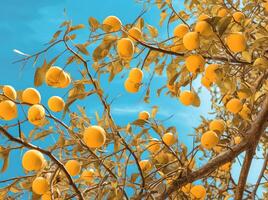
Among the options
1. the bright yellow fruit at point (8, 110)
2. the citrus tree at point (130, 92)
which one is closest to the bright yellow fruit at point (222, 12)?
the citrus tree at point (130, 92)

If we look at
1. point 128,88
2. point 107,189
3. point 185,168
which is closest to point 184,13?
point 128,88

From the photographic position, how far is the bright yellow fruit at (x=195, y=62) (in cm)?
126

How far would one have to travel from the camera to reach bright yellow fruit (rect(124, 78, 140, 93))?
148 centimetres

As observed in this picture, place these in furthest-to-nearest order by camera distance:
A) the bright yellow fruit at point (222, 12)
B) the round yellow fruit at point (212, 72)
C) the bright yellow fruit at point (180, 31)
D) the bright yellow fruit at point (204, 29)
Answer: the bright yellow fruit at point (222, 12)
the bright yellow fruit at point (180, 31)
the round yellow fruit at point (212, 72)
the bright yellow fruit at point (204, 29)

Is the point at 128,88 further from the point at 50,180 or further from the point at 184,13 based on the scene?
the point at 184,13

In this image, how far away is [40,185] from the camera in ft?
4.32

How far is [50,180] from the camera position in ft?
4.27

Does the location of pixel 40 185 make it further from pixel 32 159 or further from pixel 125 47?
pixel 125 47

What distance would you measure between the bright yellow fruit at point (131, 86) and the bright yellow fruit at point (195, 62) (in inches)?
10.5

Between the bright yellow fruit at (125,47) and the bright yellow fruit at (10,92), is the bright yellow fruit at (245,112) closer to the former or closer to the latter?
the bright yellow fruit at (125,47)

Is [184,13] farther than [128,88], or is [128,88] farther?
[184,13]

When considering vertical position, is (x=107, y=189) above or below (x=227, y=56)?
below

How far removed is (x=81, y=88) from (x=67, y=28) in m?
0.24

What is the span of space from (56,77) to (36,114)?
0.13 metres
